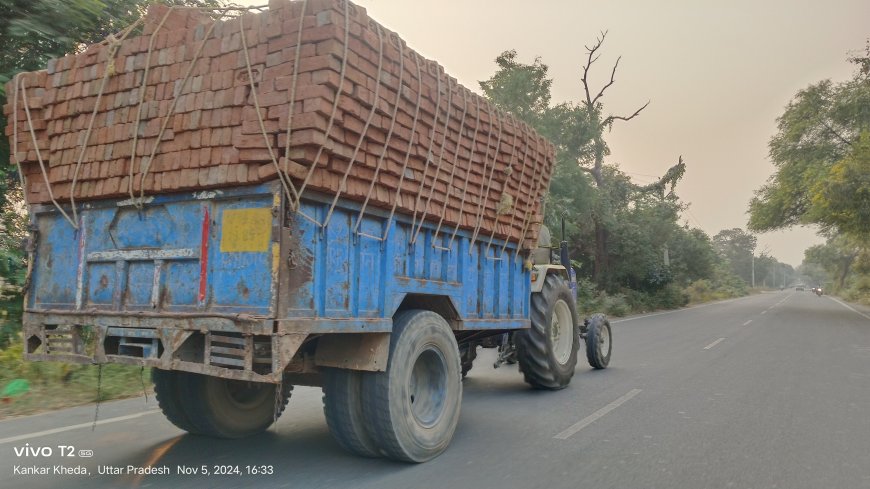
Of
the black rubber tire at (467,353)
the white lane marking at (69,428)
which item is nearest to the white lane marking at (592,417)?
the black rubber tire at (467,353)

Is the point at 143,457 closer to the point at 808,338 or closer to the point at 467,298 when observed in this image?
the point at 467,298

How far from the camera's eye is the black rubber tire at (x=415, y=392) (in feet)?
12.9

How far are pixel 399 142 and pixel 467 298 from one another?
1665 mm

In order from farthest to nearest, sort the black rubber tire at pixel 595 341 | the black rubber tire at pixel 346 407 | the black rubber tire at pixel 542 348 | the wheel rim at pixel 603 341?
the wheel rim at pixel 603 341 < the black rubber tire at pixel 595 341 < the black rubber tire at pixel 542 348 < the black rubber tire at pixel 346 407

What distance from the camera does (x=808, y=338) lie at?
46.9 ft

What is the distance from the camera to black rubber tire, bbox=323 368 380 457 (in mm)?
3996

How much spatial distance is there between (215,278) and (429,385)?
6.22 feet

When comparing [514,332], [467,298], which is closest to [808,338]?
[514,332]

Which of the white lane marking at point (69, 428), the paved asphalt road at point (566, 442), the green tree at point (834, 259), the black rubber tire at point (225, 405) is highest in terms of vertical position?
the green tree at point (834, 259)

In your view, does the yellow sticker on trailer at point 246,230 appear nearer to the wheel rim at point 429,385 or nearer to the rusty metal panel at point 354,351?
the rusty metal panel at point 354,351

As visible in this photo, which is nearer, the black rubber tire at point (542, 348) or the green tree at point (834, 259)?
the black rubber tire at point (542, 348)

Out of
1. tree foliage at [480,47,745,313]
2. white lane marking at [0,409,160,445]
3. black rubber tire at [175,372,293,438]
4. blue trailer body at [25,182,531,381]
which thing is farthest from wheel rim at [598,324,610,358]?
tree foliage at [480,47,745,313]

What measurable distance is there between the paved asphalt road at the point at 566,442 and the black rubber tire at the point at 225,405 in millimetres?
131

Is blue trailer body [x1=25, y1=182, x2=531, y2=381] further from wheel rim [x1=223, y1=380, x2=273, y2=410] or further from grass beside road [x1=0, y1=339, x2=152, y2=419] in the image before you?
grass beside road [x1=0, y1=339, x2=152, y2=419]
